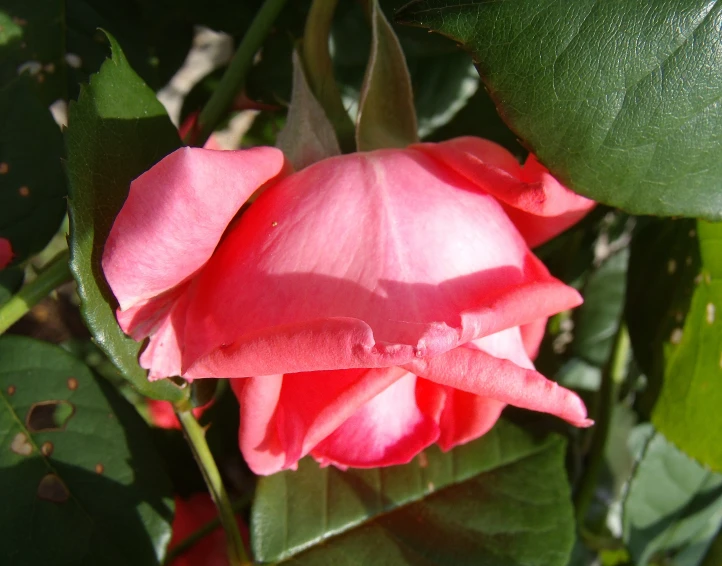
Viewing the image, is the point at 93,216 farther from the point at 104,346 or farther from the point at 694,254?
the point at 694,254

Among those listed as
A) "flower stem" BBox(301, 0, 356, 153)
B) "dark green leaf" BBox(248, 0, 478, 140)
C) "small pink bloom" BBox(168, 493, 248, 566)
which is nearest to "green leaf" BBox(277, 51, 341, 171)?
"flower stem" BBox(301, 0, 356, 153)

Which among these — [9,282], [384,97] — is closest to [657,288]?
[384,97]

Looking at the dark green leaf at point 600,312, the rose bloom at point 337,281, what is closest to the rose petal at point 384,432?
the rose bloom at point 337,281

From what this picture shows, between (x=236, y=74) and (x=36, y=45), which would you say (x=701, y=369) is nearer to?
(x=236, y=74)

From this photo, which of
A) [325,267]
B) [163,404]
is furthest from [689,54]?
[163,404]

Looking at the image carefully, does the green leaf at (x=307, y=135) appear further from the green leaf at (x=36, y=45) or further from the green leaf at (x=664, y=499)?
the green leaf at (x=664, y=499)
